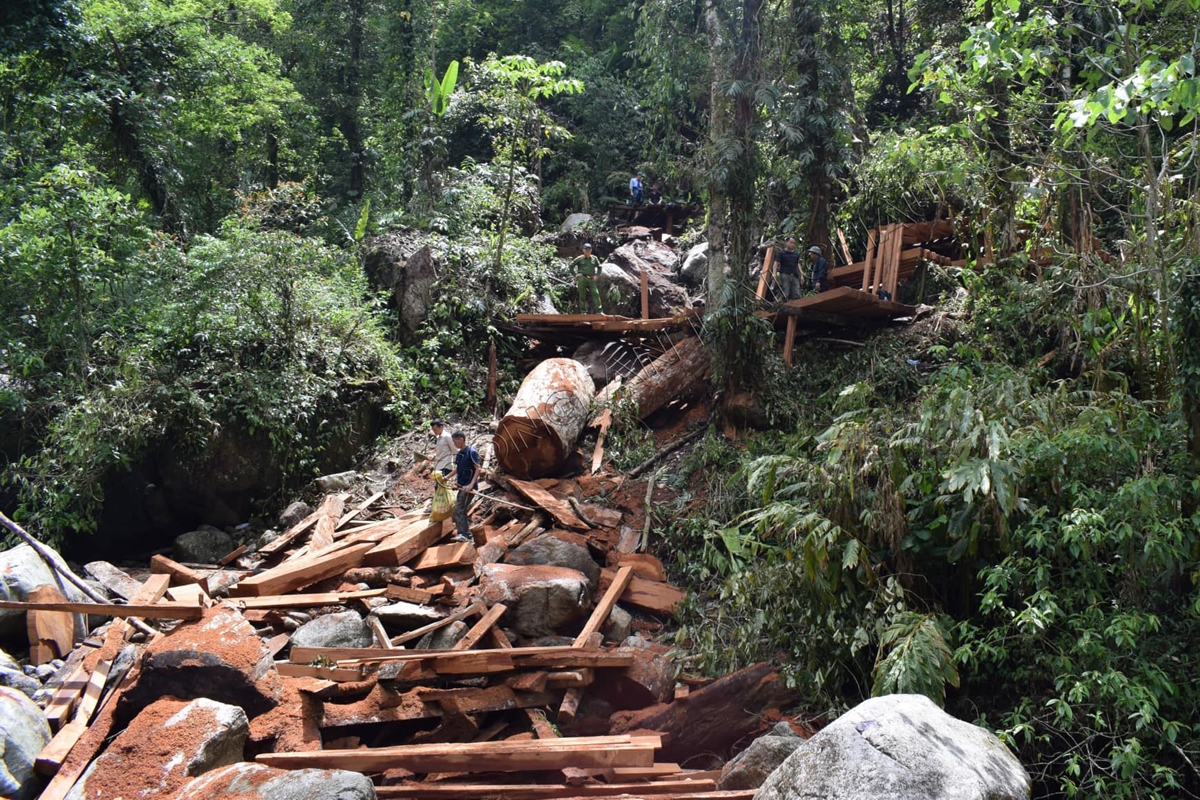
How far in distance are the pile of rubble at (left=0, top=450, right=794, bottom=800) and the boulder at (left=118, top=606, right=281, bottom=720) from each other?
0.05 feet

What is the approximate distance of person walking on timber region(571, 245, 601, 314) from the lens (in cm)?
1612

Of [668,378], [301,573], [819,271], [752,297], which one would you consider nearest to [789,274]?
[819,271]

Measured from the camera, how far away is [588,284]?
1612 centimetres

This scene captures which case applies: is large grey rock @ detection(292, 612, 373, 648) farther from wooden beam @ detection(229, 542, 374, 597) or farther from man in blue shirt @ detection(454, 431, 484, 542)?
man in blue shirt @ detection(454, 431, 484, 542)

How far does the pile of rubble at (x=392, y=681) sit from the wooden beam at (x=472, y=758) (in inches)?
0.5

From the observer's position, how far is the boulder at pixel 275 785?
489cm

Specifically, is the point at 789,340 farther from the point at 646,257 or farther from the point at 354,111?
the point at 354,111

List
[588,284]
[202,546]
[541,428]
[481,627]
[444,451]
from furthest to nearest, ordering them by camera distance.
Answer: [588,284]
[202,546]
[541,428]
[444,451]
[481,627]

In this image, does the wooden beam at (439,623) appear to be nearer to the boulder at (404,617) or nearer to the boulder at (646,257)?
the boulder at (404,617)

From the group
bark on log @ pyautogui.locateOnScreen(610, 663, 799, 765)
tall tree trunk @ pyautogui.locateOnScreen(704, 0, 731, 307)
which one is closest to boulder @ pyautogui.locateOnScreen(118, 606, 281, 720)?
bark on log @ pyautogui.locateOnScreen(610, 663, 799, 765)

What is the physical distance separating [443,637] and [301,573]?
1.87 metres

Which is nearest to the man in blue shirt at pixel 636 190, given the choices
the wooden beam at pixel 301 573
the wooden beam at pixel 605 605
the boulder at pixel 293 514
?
the boulder at pixel 293 514

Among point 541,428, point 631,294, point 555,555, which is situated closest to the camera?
point 555,555

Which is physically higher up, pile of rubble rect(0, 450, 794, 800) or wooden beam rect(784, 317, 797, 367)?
wooden beam rect(784, 317, 797, 367)
